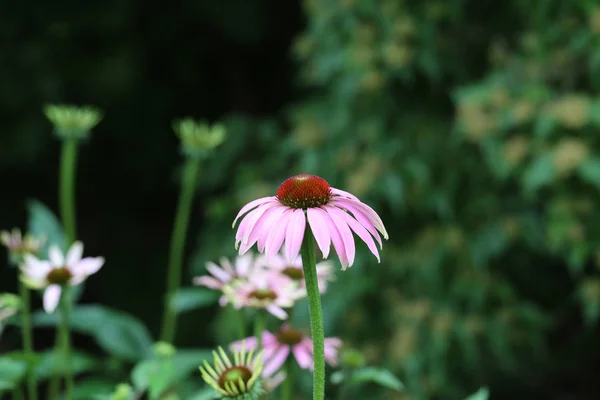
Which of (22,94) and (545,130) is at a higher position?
(22,94)

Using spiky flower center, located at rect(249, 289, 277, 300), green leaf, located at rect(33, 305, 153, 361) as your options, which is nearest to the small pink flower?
spiky flower center, located at rect(249, 289, 277, 300)

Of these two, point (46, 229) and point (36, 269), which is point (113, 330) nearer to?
point (46, 229)

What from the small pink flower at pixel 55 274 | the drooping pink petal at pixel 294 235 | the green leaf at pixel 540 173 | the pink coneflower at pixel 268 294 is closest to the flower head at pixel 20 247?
the small pink flower at pixel 55 274

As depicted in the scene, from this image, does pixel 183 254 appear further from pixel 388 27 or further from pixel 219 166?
pixel 388 27

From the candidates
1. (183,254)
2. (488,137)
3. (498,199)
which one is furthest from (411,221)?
(183,254)

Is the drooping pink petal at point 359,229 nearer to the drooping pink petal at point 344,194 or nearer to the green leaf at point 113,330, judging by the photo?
the drooping pink petal at point 344,194
